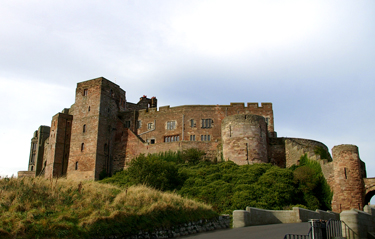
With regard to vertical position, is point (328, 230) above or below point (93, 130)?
below

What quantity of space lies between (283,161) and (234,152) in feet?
20.3

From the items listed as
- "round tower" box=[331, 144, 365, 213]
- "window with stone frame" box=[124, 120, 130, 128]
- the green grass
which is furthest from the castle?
the green grass

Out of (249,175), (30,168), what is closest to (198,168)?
(249,175)

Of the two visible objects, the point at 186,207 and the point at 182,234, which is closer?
the point at 182,234

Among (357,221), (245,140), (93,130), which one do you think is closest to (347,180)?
(245,140)

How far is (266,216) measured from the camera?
21.4m

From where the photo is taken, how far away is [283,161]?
42.8 m

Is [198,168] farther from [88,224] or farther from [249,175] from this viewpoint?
[88,224]

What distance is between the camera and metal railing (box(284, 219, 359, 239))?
13.5 m

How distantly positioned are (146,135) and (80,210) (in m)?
36.4

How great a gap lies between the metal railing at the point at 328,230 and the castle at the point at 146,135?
24.4 meters

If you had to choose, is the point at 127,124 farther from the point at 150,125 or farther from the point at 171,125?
the point at 171,125

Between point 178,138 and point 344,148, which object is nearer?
point 344,148

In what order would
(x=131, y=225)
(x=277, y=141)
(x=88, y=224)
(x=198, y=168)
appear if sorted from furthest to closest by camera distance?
(x=277, y=141) → (x=198, y=168) → (x=131, y=225) → (x=88, y=224)
